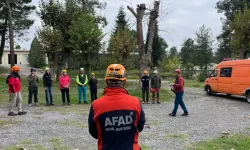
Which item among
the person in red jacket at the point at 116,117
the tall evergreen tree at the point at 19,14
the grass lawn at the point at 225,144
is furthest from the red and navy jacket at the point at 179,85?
the tall evergreen tree at the point at 19,14

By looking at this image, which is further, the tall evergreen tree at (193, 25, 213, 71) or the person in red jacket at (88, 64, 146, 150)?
the tall evergreen tree at (193, 25, 213, 71)

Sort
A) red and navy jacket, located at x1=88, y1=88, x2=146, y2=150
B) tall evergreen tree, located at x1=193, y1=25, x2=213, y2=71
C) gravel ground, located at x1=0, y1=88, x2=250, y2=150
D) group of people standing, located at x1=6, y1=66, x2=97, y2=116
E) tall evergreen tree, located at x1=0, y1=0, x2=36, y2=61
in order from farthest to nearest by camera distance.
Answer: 1. tall evergreen tree, located at x1=193, y1=25, x2=213, y2=71
2. tall evergreen tree, located at x1=0, y1=0, x2=36, y2=61
3. group of people standing, located at x1=6, y1=66, x2=97, y2=116
4. gravel ground, located at x1=0, y1=88, x2=250, y2=150
5. red and navy jacket, located at x1=88, y1=88, x2=146, y2=150

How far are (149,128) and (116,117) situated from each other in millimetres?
6392

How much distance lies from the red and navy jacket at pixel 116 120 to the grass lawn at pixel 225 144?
4.31 metres

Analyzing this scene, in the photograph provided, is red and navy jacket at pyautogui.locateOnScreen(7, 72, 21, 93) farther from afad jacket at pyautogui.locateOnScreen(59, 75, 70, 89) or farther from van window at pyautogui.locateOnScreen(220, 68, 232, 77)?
van window at pyautogui.locateOnScreen(220, 68, 232, 77)

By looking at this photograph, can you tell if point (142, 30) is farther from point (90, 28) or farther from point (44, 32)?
point (44, 32)

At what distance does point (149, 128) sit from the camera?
9.17 metres

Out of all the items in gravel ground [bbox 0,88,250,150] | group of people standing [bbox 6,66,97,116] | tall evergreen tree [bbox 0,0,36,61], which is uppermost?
tall evergreen tree [bbox 0,0,36,61]

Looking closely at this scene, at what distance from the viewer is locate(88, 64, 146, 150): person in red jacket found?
2953 mm

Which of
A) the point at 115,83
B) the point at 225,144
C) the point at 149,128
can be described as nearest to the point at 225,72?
the point at 149,128

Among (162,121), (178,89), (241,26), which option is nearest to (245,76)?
(178,89)

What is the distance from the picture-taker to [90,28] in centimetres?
2669

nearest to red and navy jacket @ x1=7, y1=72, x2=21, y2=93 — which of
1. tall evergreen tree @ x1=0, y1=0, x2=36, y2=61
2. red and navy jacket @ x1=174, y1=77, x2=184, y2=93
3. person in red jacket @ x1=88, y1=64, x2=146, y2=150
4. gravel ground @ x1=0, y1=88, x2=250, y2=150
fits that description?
gravel ground @ x1=0, y1=88, x2=250, y2=150

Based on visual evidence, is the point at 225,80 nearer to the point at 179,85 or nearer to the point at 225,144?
the point at 179,85
